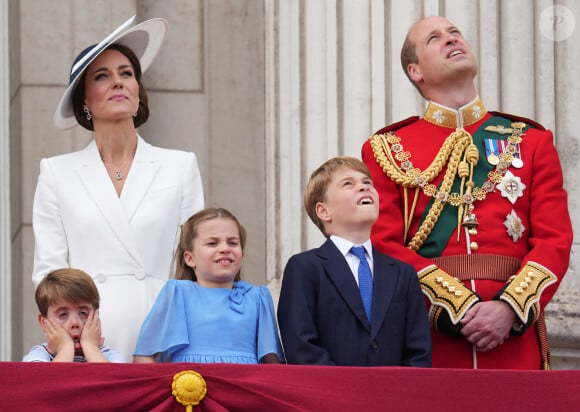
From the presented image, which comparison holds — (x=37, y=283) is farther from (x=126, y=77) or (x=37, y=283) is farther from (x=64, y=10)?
(x=64, y=10)

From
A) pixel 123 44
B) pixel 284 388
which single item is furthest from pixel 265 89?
pixel 284 388

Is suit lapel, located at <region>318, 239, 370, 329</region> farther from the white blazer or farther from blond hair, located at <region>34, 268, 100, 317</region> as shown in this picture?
blond hair, located at <region>34, 268, 100, 317</region>

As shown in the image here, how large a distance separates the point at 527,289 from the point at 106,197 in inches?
59.5

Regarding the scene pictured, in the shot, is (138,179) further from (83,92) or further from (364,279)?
(364,279)

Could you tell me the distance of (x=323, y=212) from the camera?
5898 mm

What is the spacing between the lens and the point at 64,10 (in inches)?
313

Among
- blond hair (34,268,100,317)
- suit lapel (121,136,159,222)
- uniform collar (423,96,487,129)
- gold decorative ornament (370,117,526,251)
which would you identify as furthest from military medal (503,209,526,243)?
blond hair (34,268,100,317)

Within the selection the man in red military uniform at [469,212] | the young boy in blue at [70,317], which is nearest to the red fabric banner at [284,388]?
the young boy in blue at [70,317]

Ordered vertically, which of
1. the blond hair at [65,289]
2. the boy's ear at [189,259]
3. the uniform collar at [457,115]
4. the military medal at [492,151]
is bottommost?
the blond hair at [65,289]

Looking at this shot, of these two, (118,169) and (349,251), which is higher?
(118,169)

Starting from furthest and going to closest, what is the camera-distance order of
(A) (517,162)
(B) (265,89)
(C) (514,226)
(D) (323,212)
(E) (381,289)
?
(B) (265,89)
(A) (517,162)
(C) (514,226)
(D) (323,212)
(E) (381,289)

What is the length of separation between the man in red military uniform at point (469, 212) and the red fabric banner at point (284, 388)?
2.07ft

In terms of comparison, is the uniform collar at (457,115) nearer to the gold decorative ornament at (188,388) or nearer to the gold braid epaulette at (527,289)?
the gold braid epaulette at (527,289)

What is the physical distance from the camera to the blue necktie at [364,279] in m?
5.64
